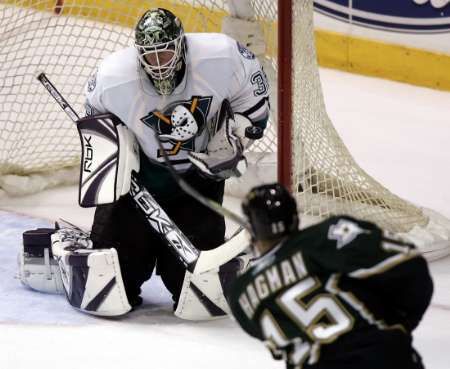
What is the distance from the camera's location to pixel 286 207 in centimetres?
237

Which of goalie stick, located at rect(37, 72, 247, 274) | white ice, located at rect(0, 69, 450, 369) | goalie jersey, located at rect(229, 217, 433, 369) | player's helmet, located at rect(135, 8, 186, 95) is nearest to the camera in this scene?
goalie jersey, located at rect(229, 217, 433, 369)

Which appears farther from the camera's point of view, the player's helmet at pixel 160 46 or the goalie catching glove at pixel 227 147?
the goalie catching glove at pixel 227 147

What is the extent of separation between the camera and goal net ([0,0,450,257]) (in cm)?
399

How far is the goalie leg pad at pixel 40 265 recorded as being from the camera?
12.9 feet

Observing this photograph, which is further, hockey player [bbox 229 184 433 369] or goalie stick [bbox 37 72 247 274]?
goalie stick [bbox 37 72 247 274]

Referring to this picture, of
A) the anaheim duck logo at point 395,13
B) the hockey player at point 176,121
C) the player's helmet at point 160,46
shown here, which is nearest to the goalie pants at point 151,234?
the hockey player at point 176,121

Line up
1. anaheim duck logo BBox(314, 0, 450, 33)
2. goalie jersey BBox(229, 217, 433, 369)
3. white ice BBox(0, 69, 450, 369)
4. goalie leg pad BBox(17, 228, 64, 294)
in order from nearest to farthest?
1. goalie jersey BBox(229, 217, 433, 369)
2. white ice BBox(0, 69, 450, 369)
3. goalie leg pad BBox(17, 228, 64, 294)
4. anaheim duck logo BBox(314, 0, 450, 33)

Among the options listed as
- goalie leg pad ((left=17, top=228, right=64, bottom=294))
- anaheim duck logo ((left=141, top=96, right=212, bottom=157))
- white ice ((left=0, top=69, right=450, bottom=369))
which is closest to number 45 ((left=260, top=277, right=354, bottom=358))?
white ice ((left=0, top=69, right=450, bottom=369))

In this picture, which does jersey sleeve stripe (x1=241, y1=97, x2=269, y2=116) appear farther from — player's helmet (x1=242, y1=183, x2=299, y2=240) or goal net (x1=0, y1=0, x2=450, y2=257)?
player's helmet (x1=242, y1=183, x2=299, y2=240)

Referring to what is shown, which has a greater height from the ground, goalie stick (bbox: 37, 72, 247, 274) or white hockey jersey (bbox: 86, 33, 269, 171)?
white hockey jersey (bbox: 86, 33, 269, 171)

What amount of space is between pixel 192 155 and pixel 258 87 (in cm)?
30

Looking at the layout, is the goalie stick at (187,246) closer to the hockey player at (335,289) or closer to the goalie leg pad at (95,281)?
the goalie leg pad at (95,281)

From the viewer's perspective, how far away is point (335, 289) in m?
2.30

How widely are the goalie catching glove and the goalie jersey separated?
1371 millimetres
